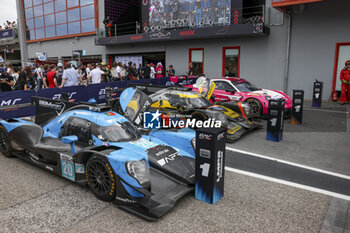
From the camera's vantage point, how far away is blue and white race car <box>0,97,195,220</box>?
374cm

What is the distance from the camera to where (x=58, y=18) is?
87.3 ft

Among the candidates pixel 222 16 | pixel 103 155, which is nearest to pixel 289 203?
pixel 103 155

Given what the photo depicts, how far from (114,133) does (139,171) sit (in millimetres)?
1158

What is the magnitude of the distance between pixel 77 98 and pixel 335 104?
39.0 ft

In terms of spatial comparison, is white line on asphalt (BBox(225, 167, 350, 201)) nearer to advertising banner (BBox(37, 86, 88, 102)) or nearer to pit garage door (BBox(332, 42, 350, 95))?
advertising banner (BBox(37, 86, 88, 102))

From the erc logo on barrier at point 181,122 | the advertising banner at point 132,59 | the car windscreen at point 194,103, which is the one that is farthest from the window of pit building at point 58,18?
the erc logo on barrier at point 181,122

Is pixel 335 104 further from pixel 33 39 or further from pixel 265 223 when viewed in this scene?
pixel 33 39

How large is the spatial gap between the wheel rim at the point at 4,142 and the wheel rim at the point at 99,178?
107 inches

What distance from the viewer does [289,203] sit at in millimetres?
4238

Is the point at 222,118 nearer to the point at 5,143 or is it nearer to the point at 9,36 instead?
Result: the point at 5,143

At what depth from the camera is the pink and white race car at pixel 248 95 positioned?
1004 centimetres

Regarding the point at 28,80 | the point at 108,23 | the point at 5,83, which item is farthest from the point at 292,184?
the point at 108,23

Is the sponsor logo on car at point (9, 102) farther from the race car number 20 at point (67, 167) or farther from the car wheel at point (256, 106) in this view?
the car wheel at point (256, 106)

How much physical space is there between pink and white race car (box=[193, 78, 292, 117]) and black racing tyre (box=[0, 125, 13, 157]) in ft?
20.7
